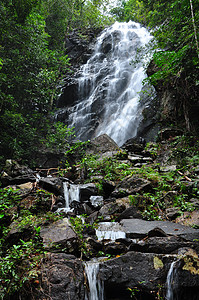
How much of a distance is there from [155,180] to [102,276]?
420 centimetres

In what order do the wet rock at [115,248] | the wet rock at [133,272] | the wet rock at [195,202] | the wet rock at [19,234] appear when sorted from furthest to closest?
the wet rock at [195,202] < the wet rock at [115,248] < the wet rock at [19,234] < the wet rock at [133,272]

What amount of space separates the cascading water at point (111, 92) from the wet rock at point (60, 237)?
1092cm

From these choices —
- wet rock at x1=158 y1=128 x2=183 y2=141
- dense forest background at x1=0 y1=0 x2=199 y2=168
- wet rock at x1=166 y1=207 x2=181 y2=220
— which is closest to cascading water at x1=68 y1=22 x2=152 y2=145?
wet rock at x1=158 y1=128 x2=183 y2=141

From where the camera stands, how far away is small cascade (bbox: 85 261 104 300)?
2.91 m

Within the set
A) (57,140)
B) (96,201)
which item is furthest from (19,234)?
(57,140)

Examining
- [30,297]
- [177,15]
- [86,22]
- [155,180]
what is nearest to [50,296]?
[30,297]

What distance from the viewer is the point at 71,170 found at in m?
10.0

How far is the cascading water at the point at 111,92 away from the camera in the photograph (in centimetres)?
1495

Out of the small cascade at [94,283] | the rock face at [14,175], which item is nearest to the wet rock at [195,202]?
the small cascade at [94,283]

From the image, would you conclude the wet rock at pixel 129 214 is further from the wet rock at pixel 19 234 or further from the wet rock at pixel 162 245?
the wet rock at pixel 19 234

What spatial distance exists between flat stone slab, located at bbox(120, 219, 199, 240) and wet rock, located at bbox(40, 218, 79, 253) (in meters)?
1.32

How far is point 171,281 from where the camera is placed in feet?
9.11

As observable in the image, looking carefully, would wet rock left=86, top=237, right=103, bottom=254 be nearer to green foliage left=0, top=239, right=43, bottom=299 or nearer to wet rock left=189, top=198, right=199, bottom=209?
green foliage left=0, top=239, right=43, bottom=299

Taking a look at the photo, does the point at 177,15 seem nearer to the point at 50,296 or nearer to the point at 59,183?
the point at 59,183
